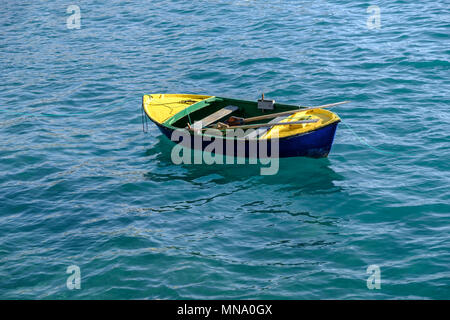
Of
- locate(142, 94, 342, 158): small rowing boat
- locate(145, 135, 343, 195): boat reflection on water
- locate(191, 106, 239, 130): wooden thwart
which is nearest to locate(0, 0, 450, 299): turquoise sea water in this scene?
locate(145, 135, 343, 195): boat reflection on water

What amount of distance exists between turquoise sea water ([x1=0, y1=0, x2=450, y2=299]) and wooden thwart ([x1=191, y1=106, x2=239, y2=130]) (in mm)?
1648

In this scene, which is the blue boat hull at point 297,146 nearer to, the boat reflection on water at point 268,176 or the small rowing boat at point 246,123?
the small rowing boat at point 246,123

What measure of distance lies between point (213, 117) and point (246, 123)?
1374mm

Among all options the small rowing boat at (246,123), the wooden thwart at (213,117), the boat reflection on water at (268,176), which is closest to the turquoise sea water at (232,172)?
the boat reflection on water at (268,176)

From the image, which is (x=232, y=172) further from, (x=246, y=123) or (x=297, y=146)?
(x=297, y=146)

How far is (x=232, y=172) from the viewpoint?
21.0 meters

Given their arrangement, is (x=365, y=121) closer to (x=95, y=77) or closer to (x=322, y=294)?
(x=322, y=294)

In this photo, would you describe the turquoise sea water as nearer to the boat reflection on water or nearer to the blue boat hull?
the boat reflection on water

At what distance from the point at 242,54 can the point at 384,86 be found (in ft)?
28.4

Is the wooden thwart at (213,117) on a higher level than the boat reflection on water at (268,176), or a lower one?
higher

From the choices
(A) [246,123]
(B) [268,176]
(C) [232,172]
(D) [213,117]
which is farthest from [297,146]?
(D) [213,117]

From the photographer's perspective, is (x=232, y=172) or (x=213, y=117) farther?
(x=213, y=117)

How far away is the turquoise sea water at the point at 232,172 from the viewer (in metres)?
15.7
